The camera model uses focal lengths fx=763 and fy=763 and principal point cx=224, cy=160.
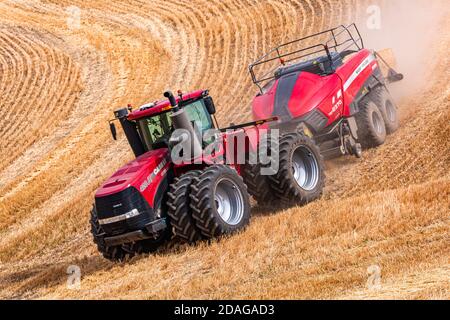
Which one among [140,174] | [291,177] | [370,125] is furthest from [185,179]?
[370,125]

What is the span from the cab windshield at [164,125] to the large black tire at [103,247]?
1.39 metres

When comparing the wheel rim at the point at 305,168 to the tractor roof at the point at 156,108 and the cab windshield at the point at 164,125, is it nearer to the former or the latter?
the cab windshield at the point at 164,125

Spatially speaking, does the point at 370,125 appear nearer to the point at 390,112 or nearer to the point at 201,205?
the point at 390,112

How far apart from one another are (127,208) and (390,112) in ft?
23.6

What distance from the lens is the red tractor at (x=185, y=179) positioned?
10.7 meters

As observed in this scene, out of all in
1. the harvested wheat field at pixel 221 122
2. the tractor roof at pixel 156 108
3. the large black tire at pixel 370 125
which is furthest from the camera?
the large black tire at pixel 370 125

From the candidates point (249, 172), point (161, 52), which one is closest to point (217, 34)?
point (161, 52)

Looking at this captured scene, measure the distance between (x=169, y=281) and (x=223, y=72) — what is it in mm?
15900

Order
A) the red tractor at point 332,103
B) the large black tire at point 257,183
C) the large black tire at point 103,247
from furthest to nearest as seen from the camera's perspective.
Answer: the red tractor at point 332,103 < the large black tire at point 257,183 < the large black tire at point 103,247

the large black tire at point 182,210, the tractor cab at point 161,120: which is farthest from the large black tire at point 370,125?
the large black tire at point 182,210

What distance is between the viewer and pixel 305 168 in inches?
504

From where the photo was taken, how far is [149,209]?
10.8m

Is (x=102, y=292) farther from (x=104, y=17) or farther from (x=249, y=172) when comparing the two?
(x=104, y=17)

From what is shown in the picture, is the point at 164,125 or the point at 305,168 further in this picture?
the point at 305,168
